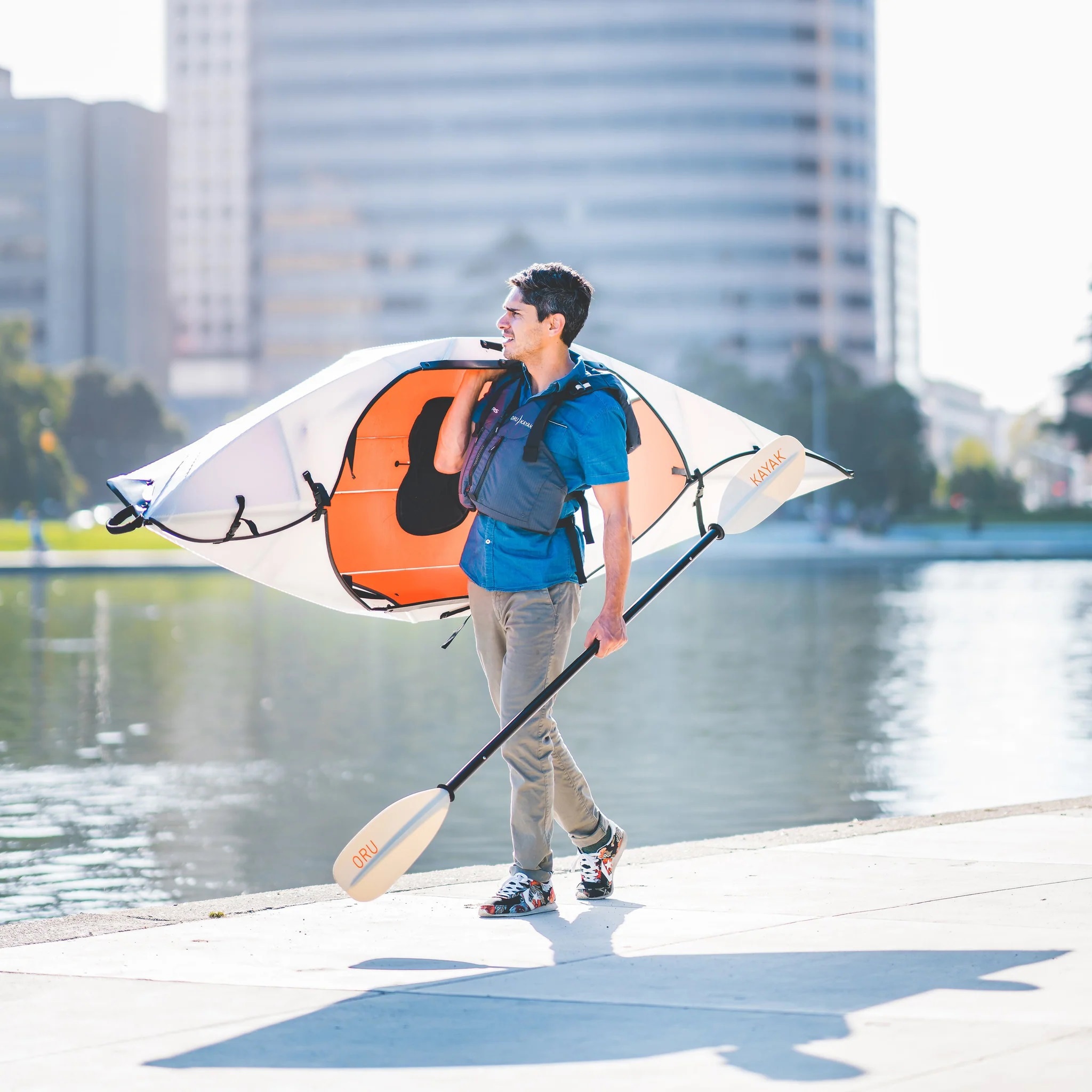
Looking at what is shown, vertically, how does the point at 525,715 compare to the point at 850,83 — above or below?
below

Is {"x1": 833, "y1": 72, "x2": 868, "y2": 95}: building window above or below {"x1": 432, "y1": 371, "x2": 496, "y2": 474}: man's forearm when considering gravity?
above

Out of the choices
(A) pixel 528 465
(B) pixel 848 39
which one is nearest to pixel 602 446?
(A) pixel 528 465

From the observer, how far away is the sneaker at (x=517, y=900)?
541 cm

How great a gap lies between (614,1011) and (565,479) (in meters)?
1.92

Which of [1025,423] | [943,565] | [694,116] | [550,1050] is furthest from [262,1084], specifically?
[1025,423]

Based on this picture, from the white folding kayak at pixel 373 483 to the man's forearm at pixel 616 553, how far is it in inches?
33.8

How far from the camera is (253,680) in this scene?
17109 mm

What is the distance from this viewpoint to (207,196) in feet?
525

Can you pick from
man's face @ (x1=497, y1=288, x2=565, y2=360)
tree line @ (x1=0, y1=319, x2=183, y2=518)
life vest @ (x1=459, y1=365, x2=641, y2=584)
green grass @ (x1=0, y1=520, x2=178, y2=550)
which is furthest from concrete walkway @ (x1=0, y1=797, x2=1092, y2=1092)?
green grass @ (x1=0, y1=520, x2=178, y2=550)

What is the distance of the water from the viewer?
353 inches

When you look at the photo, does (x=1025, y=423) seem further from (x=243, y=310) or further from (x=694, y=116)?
(x=243, y=310)

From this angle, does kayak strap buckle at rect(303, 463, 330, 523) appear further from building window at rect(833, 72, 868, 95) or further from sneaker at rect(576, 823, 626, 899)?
building window at rect(833, 72, 868, 95)

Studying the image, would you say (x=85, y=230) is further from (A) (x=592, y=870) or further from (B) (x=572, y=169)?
(A) (x=592, y=870)

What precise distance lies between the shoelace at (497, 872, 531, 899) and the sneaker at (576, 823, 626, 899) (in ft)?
0.87
